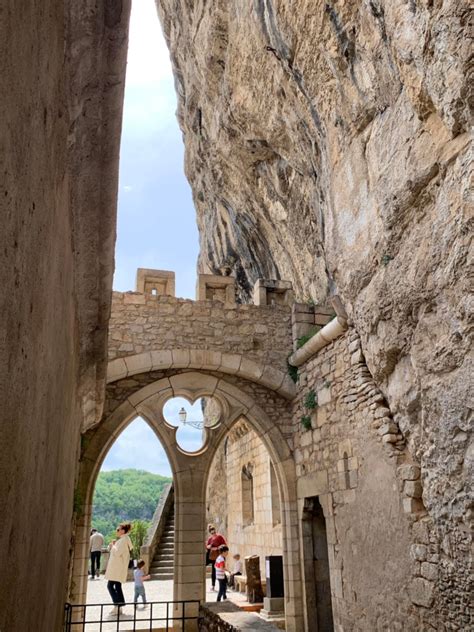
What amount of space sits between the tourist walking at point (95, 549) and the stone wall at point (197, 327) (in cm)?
604

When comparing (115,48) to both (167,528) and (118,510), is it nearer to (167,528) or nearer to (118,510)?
(167,528)

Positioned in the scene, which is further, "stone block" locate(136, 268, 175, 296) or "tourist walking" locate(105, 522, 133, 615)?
"stone block" locate(136, 268, 175, 296)

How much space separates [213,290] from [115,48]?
7.00m

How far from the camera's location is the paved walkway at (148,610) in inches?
179

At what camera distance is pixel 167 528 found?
13859mm

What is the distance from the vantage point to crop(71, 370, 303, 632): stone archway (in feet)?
24.2

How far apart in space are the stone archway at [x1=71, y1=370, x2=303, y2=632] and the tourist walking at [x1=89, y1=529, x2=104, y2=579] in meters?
4.91

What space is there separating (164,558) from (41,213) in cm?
1325

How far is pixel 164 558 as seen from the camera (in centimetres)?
1318

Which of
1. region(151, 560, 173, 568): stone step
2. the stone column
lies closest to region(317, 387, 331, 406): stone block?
the stone column

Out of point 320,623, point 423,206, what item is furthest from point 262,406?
point 423,206

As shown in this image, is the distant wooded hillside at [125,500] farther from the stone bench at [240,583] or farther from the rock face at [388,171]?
the rock face at [388,171]

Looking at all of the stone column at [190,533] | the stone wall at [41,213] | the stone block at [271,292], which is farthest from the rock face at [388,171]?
the stone column at [190,533]

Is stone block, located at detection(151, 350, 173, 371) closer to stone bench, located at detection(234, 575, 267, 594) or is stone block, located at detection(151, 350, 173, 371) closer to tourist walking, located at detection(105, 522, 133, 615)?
tourist walking, located at detection(105, 522, 133, 615)
